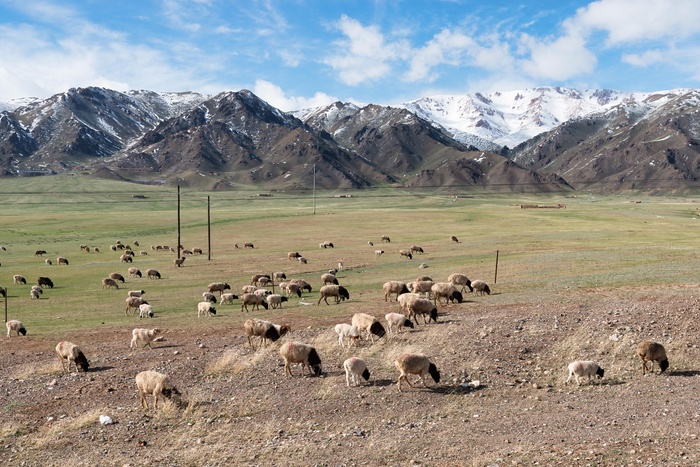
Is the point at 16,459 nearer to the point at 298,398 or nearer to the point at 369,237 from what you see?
the point at 298,398

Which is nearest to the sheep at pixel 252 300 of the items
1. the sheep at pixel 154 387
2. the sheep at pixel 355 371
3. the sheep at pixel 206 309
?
the sheep at pixel 206 309

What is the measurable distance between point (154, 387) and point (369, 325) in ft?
30.3

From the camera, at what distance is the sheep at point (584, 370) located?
1839cm

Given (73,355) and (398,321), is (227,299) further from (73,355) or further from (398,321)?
(73,355)

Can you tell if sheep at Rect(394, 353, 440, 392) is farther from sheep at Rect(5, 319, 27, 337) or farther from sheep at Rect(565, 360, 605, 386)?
sheep at Rect(5, 319, 27, 337)

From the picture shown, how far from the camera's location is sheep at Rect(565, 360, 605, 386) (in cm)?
1839

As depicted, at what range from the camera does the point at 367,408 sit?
55.4 feet

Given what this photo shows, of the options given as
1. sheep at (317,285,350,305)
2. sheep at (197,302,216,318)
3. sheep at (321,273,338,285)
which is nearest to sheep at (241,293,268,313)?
sheep at (197,302,216,318)

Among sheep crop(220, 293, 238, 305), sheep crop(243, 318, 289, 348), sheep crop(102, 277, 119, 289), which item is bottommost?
sheep crop(102, 277, 119, 289)

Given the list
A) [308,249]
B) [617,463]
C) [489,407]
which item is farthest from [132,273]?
[617,463]

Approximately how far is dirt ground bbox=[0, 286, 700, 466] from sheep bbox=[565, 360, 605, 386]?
1.06ft

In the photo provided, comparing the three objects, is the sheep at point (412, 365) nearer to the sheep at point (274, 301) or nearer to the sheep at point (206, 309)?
the sheep at point (206, 309)

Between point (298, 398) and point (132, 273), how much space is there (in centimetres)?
4153

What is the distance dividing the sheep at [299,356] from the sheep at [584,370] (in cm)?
846
